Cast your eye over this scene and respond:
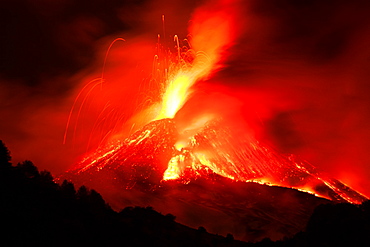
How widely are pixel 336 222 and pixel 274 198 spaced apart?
1428 inches

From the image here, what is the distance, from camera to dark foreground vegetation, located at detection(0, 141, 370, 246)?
52.9 ft

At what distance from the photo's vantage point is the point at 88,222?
60.6 ft

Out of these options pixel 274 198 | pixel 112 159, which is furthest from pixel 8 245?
pixel 112 159

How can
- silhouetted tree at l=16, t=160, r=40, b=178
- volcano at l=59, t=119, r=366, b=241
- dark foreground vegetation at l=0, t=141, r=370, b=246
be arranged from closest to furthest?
1. dark foreground vegetation at l=0, t=141, r=370, b=246
2. silhouetted tree at l=16, t=160, r=40, b=178
3. volcano at l=59, t=119, r=366, b=241

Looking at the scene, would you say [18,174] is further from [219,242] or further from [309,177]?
[309,177]

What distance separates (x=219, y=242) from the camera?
23203mm

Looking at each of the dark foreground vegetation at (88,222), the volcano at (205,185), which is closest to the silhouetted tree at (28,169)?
the dark foreground vegetation at (88,222)

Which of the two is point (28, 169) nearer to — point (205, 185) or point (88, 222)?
point (88, 222)

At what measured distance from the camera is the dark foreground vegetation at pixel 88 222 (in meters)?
16.1

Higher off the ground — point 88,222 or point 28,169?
point 28,169

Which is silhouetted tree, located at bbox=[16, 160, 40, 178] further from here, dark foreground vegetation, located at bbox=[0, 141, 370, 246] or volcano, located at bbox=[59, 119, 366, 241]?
volcano, located at bbox=[59, 119, 366, 241]

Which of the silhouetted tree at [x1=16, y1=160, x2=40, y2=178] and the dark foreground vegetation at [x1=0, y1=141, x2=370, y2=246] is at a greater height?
the silhouetted tree at [x1=16, y1=160, x2=40, y2=178]

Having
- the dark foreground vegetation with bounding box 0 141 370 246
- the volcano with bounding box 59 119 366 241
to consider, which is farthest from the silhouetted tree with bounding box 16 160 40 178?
the volcano with bounding box 59 119 366 241

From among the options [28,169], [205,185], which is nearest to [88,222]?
[28,169]
